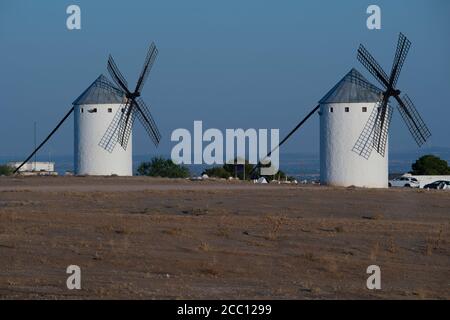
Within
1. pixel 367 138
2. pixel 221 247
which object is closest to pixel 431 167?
pixel 367 138

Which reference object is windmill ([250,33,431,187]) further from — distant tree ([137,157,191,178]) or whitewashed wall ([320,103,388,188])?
distant tree ([137,157,191,178])

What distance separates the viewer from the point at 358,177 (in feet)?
171

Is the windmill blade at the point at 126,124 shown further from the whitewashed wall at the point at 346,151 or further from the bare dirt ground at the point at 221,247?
the bare dirt ground at the point at 221,247

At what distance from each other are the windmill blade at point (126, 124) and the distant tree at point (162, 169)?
24546mm

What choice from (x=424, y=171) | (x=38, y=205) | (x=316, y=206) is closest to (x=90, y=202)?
(x=38, y=205)

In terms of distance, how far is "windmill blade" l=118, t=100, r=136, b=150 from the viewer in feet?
191

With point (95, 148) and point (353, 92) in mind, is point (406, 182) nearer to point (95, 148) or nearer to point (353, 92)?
point (353, 92)

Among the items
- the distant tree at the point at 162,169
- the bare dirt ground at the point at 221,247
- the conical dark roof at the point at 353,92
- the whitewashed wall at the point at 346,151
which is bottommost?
the bare dirt ground at the point at 221,247

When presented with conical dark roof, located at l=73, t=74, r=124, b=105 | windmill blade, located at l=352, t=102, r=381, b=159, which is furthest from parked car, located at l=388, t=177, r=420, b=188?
conical dark roof, located at l=73, t=74, r=124, b=105

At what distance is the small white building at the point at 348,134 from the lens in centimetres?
5191

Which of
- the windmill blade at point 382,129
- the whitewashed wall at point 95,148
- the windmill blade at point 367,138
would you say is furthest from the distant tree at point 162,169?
the windmill blade at point 367,138

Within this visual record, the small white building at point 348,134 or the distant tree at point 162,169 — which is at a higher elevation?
the small white building at point 348,134
